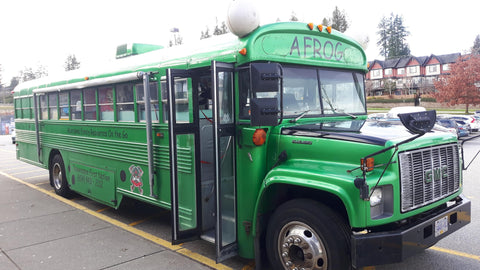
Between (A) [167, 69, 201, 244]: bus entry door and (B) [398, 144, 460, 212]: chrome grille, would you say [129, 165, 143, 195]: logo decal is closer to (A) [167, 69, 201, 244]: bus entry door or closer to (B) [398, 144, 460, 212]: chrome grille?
(A) [167, 69, 201, 244]: bus entry door

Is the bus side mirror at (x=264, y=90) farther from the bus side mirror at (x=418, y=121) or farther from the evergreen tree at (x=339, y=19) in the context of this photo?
the evergreen tree at (x=339, y=19)

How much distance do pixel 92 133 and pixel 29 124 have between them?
3.47 meters

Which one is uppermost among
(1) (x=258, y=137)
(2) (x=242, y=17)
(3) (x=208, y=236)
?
(2) (x=242, y=17)

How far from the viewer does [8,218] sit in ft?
21.6

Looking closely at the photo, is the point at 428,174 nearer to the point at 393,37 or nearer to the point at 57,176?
the point at 57,176

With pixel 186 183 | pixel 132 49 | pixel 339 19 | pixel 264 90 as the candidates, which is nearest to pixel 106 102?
pixel 132 49

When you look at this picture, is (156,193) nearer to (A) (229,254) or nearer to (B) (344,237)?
(A) (229,254)

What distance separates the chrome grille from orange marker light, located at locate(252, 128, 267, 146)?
1258 millimetres

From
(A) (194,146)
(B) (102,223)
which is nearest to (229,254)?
(A) (194,146)

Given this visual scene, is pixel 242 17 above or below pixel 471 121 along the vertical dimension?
above

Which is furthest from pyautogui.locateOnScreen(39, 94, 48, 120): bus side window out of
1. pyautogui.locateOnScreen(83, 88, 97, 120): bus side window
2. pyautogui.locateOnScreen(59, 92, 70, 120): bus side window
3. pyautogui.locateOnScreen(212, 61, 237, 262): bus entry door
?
pyautogui.locateOnScreen(212, 61, 237, 262): bus entry door

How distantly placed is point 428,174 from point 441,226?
497 millimetres

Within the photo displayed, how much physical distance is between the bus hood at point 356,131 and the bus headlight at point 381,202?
370 millimetres

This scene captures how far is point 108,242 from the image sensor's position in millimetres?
5211
